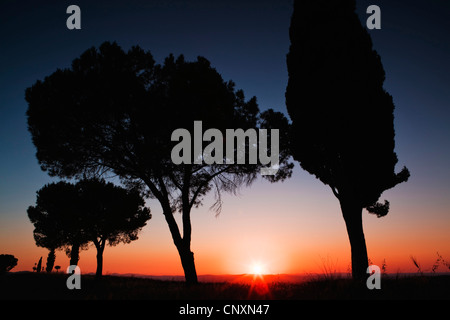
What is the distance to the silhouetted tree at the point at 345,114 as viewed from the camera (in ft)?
42.1

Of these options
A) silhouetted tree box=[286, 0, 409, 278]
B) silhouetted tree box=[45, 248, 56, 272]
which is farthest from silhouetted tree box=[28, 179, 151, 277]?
silhouetted tree box=[286, 0, 409, 278]

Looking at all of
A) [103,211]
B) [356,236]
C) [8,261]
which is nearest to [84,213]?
[103,211]

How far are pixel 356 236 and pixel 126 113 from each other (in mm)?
12623

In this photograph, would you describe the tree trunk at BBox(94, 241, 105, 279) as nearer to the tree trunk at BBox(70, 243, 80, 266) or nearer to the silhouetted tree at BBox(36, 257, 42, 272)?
the tree trunk at BBox(70, 243, 80, 266)

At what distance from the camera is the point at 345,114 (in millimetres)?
13062

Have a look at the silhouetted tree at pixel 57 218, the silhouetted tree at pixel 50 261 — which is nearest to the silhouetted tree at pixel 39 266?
the silhouetted tree at pixel 50 261

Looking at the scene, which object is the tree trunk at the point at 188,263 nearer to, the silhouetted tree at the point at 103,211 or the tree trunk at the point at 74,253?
the silhouetted tree at the point at 103,211

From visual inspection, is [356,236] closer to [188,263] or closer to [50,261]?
[188,263]

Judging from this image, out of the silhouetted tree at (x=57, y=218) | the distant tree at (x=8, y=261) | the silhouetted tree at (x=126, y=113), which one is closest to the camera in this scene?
the silhouetted tree at (x=126, y=113)

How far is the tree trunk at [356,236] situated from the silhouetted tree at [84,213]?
2050 centimetres

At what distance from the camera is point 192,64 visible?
12.1 m

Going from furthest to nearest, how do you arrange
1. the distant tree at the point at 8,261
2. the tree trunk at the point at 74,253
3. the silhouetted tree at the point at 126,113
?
the distant tree at the point at 8,261 → the tree trunk at the point at 74,253 → the silhouetted tree at the point at 126,113

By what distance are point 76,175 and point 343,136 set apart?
1379cm
